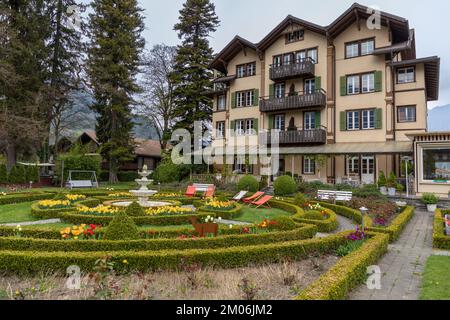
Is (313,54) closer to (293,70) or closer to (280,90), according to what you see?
(293,70)

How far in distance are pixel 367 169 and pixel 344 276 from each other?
19.9 metres

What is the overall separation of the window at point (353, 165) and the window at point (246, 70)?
11.7 meters

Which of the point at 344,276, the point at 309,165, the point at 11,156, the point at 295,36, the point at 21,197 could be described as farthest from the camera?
the point at 11,156

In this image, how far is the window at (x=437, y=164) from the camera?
1705cm

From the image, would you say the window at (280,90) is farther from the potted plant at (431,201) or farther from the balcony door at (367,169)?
the potted plant at (431,201)

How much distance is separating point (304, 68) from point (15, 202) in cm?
2123

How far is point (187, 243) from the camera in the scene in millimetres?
6941

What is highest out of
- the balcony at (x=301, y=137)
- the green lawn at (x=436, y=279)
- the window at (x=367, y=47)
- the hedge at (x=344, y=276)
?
the window at (x=367, y=47)

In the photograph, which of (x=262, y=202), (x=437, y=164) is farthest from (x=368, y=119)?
(x=262, y=202)

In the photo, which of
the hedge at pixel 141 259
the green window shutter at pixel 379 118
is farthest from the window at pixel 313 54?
the hedge at pixel 141 259

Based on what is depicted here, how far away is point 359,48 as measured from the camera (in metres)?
23.4

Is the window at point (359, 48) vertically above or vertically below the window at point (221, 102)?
above

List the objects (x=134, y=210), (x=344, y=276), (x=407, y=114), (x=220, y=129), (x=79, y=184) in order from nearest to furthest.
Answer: (x=344, y=276) < (x=134, y=210) < (x=407, y=114) < (x=79, y=184) < (x=220, y=129)

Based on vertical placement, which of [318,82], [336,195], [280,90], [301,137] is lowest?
[336,195]
